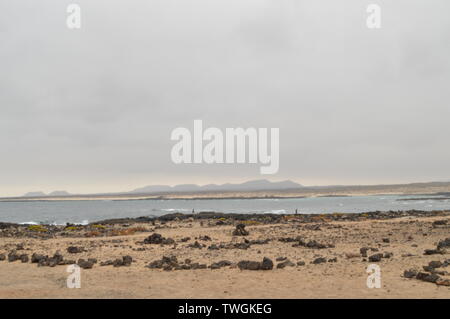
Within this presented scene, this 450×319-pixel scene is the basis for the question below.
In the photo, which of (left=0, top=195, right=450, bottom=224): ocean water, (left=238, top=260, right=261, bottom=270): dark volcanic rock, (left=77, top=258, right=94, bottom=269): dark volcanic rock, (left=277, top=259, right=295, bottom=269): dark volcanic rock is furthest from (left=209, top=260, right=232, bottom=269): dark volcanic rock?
(left=0, top=195, right=450, bottom=224): ocean water

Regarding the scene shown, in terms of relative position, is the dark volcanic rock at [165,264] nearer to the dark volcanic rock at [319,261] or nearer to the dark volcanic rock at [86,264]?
the dark volcanic rock at [86,264]

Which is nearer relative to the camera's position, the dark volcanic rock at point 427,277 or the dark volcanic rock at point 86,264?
the dark volcanic rock at point 427,277

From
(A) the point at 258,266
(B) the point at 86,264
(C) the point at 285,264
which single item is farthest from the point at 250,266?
(B) the point at 86,264

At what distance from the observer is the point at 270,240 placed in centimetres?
2827

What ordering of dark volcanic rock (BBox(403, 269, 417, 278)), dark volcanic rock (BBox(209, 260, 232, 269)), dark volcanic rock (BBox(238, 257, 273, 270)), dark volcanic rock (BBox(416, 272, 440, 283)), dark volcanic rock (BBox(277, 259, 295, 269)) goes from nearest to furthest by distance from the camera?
1. dark volcanic rock (BBox(416, 272, 440, 283))
2. dark volcanic rock (BBox(403, 269, 417, 278))
3. dark volcanic rock (BBox(238, 257, 273, 270))
4. dark volcanic rock (BBox(277, 259, 295, 269))
5. dark volcanic rock (BBox(209, 260, 232, 269))

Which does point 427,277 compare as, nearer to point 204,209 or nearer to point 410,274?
point 410,274

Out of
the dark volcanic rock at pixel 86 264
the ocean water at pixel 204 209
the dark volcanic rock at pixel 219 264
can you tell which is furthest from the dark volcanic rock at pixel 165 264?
the ocean water at pixel 204 209

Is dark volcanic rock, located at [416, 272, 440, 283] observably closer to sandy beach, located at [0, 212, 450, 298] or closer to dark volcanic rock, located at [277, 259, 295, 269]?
sandy beach, located at [0, 212, 450, 298]

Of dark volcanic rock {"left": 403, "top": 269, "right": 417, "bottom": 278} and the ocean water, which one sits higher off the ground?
dark volcanic rock {"left": 403, "top": 269, "right": 417, "bottom": 278}

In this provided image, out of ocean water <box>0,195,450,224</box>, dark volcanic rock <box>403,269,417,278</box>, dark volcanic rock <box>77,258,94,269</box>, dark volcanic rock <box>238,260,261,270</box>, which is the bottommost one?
ocean water <box>0,195,450,224</box>
